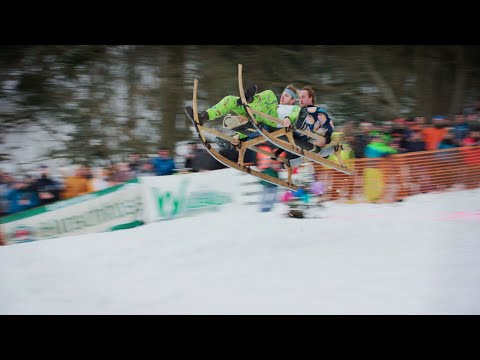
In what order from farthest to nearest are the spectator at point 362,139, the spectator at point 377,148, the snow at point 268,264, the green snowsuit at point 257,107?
the spectator at point 377,148 < the spectator at point 362,139 < the snow at point 268,264 < the green snowsuit at point 257,107

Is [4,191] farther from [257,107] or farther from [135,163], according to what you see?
[257,107]

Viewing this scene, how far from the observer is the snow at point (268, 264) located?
16.3 feet

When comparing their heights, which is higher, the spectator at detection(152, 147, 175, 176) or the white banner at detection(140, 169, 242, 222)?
the spectator at detection(152, 147, 175, 176)

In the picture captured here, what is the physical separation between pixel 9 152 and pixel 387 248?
346 centimetres

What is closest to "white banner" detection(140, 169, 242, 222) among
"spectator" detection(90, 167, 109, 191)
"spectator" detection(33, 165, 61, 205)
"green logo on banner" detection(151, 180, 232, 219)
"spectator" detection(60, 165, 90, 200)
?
"green logo on banner" detection(151, 180, 232, 219)

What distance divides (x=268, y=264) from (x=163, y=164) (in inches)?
53.8

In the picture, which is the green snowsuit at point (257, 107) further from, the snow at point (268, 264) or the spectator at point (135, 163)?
the spectator at point (135, 163)

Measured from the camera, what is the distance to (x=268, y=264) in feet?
17.2

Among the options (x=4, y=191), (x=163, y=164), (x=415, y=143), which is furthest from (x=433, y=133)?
(x=4, y=191)

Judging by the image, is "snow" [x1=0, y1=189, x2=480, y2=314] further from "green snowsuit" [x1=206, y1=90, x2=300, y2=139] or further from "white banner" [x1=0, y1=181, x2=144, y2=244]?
"green snowsuit" [x1=206, y1=90, x2=300, y2=139]

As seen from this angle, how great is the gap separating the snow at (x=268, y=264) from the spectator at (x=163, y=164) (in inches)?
19.0

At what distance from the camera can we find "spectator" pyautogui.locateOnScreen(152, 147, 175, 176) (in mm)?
5656

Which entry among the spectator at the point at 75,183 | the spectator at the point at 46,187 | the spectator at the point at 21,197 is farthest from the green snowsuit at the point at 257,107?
the spectator at the point at 21,197

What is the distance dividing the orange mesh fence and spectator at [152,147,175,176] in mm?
1467
